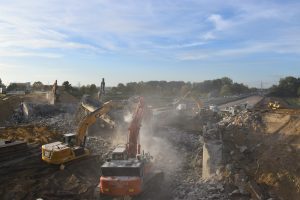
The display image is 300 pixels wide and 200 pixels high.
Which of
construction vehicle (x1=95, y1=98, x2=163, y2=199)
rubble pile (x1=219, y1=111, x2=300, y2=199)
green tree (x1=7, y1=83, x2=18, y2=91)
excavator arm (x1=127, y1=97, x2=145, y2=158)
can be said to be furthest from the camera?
green tree (x1=7, y1=83, x2=18, y2=91)

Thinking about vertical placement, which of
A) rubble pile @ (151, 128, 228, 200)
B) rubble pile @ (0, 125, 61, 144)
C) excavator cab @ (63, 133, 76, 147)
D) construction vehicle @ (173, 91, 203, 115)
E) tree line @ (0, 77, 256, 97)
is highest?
tree line @ (0, 77, 256, 97)

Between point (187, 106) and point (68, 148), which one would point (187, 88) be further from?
point (68, 148)

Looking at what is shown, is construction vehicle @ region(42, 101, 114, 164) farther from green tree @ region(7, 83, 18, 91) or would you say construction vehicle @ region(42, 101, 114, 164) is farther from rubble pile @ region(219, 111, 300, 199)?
green tree @ region(7, 83, 18, 91)

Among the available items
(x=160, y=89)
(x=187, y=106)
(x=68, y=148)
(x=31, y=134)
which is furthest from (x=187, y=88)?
(x=68, y=148)

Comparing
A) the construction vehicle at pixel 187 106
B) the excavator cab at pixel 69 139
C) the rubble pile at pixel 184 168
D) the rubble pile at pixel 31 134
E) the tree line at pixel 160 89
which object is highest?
the tree line at pixel 160 89

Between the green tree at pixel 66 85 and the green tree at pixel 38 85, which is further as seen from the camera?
the green tree at pixel 38 85

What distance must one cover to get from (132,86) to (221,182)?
65684 millimetres

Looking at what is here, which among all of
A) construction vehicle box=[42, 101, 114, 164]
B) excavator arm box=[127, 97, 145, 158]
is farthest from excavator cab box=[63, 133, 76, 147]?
excavator arm box=[127, 97, 145, 158]

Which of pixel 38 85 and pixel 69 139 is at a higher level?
pixel 38 85

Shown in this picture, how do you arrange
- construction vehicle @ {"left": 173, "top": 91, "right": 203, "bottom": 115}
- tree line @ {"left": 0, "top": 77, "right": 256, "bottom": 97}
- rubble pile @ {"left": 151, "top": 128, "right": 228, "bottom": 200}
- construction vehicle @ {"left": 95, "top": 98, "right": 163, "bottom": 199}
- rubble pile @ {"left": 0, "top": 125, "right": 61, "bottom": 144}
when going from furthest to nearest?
tree line @ {"left": 0, "top": 77, "right": 256, "bottom": 97} < construction vehicle @ {"left": 173, "top": 91, "right": 203, "bottom": 115} < rubble pile @ {"left": 0, "top": 125, "right": 61, "bottom": 144} < rubble pile @ {"left": 151, "top": 128, "right": 228, "bottom": 200} < construction vehicle @ {"left": 95, "top": 98, "right": 163, "bottom": 199}

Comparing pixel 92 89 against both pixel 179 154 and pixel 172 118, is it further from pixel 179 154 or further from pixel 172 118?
pixel 179 154

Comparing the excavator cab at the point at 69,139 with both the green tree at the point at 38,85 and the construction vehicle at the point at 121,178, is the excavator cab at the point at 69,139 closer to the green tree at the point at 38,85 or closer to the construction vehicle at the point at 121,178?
the construction vehicle at the point at 121,178

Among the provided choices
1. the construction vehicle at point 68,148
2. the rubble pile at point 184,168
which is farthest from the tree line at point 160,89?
the construction vehicle at point 68,148

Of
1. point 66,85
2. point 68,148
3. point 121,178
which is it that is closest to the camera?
point 121,178
